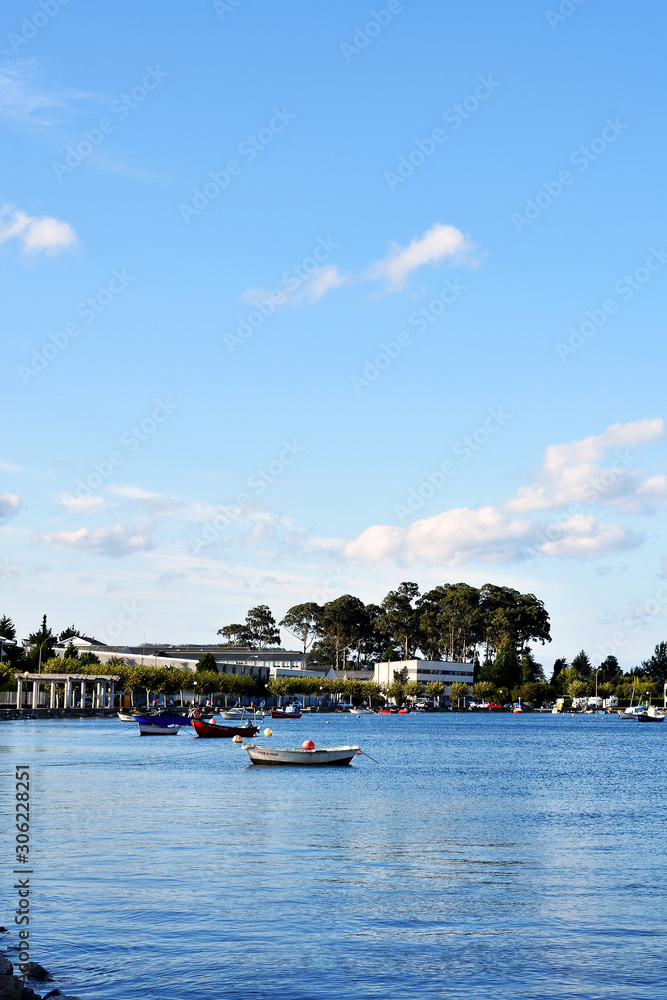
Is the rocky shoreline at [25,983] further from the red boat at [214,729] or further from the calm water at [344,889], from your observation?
the red boat at [214,729]

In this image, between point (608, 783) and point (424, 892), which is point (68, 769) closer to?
point (608, 783)

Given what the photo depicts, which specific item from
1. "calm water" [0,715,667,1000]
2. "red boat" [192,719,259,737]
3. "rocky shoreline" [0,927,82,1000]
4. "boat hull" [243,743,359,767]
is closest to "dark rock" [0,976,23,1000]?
"rocky shoreline" [0,927,82,1000]

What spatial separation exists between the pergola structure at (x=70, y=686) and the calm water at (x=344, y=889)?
81.4 m

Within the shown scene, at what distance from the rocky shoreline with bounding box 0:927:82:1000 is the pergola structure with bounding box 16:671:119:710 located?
127730 millimetres

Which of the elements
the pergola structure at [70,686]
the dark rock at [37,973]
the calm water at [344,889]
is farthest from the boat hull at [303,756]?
the pergola structure at [70,686]

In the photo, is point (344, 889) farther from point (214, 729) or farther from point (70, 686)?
point (70, 686)

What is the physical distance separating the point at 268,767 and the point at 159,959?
55851 millimetres

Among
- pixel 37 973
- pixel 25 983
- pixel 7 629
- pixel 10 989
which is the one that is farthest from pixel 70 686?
pixel 10 989

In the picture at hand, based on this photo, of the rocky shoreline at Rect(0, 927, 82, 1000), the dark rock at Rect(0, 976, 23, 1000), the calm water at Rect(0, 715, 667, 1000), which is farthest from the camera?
the calm water at Rect(0, 715, 667, 1000)

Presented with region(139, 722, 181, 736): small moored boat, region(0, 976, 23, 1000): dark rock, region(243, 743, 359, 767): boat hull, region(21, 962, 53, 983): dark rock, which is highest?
region(0, 976, 23, 1000): dark rock

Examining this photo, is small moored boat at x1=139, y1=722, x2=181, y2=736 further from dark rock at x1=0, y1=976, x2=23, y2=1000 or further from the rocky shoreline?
dark rock at x1=0, y1=976, x2=23, y2=1000

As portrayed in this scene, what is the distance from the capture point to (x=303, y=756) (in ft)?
242

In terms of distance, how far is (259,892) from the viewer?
2791cm

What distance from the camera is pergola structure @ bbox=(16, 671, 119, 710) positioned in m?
142
